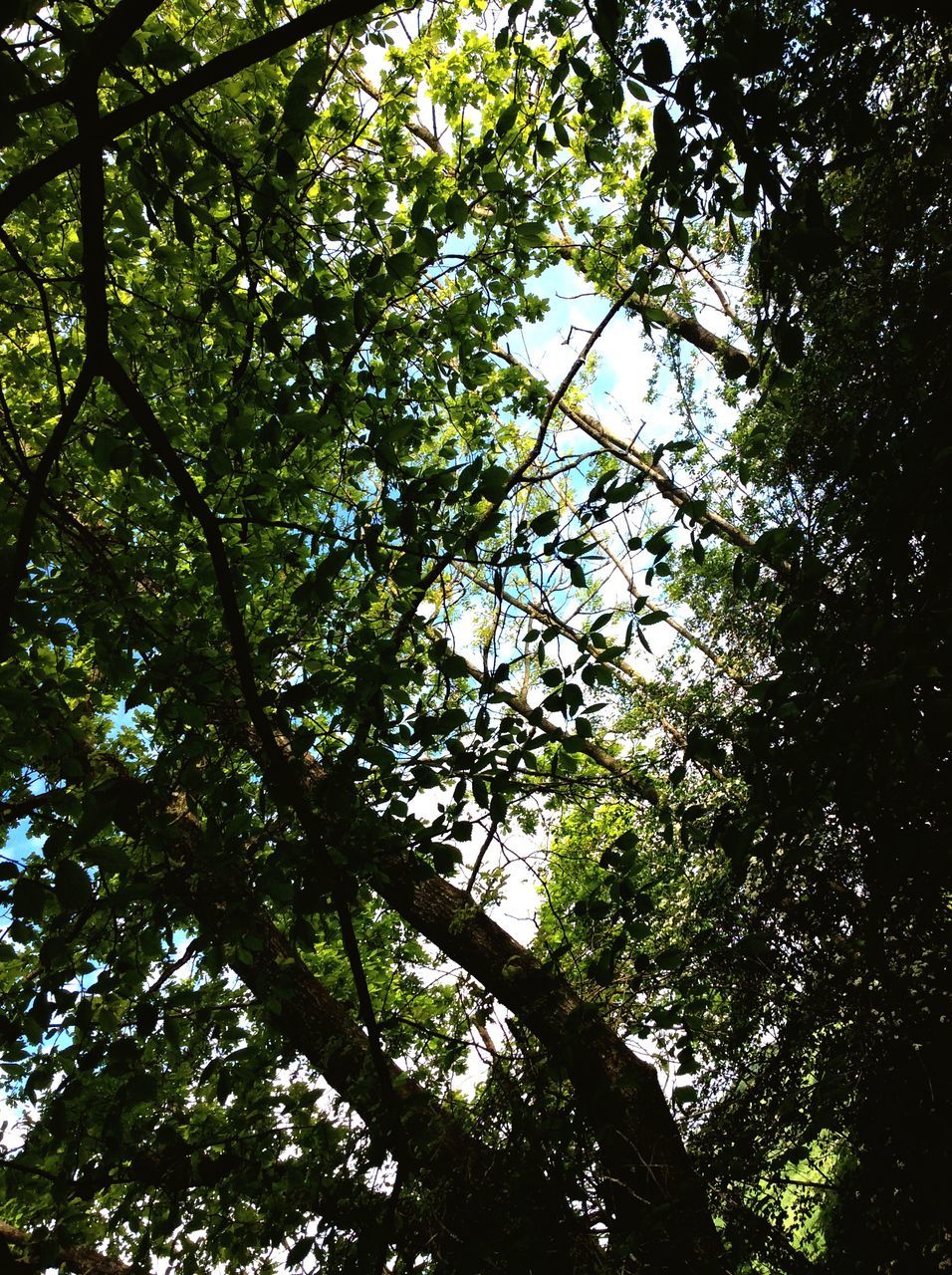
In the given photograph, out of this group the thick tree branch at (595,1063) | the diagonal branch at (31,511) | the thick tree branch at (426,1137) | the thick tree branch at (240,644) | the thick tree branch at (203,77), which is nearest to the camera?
the thick tree branch at (203,77)

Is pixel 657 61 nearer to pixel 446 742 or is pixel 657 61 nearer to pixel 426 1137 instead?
pixel 446 742

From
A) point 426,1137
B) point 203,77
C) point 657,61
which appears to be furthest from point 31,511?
point 426,1137

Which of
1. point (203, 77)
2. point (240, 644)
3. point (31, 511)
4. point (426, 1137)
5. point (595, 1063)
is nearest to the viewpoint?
point (203, 77)

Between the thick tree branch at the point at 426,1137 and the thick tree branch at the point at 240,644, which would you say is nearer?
the thick tree branch at the point at 240,644

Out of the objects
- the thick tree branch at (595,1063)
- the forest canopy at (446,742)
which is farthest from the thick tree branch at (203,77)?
the thick tree branch at (595,1063)

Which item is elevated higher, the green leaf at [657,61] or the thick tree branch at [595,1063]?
the green leaf at [657,61]

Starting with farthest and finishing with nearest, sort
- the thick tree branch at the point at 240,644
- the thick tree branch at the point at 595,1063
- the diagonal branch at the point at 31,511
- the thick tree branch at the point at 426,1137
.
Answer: the thick tree branch at the point at 595,1063 → the thick tree branch at the point at 426,1137 → the thick tree branch at the point at 240,644 → the diagonal branch at the point at 31,511

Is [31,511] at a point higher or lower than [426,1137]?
higher

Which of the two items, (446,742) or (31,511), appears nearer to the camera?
(31,511)

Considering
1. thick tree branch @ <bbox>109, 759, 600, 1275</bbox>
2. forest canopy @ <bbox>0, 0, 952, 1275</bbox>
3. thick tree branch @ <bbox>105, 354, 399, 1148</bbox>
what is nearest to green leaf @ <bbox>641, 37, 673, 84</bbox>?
forest canopy @ <bbox>0, 0, 952, 1275</bbox>

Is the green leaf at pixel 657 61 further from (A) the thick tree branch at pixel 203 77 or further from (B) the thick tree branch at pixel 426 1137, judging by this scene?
A: (B) the thick tree branch at pixel 426 1137

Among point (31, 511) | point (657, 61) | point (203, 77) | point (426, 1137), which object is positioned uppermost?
point (657, 61)

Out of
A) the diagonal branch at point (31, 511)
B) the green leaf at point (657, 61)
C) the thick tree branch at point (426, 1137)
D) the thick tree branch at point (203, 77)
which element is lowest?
the thick tree branch at point (426, 1137)

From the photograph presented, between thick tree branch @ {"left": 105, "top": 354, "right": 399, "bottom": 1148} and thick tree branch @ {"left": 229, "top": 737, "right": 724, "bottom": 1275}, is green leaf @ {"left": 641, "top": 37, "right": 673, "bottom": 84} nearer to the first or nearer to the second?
thick tree branch @ {"left": 105, "top": 354, "right": 399, "bottom": 1148}
